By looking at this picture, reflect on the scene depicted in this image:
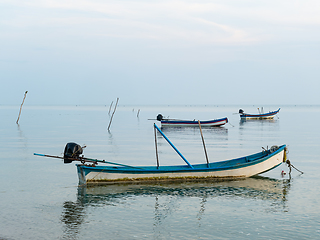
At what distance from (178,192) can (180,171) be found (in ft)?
6.44

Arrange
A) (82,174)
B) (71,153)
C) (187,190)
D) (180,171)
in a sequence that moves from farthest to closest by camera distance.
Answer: (180,171)
(82,174)
(187,190)
(71,153)

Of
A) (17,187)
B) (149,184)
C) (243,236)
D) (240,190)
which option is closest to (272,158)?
(240,190)

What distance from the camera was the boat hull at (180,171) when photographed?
19.3m

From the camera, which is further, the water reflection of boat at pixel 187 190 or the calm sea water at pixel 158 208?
the water reflection of boat at pixel 187 190

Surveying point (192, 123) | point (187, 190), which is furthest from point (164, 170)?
point (192, 123)

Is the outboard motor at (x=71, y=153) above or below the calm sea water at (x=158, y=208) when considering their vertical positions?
above

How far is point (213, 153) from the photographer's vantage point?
33.2 meters

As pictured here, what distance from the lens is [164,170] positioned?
20.0 meters

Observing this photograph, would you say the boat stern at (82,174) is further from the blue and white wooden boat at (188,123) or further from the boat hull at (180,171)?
the blue and white wooden boat at (188,123)

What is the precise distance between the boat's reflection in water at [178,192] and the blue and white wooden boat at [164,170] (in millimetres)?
382

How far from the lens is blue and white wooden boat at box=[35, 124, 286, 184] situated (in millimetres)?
19094

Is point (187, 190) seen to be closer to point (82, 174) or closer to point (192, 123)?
point (82, 174)

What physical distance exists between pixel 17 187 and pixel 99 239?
9376 mm

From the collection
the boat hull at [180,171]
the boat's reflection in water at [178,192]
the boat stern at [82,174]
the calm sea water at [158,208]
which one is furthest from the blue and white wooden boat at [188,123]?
the boat stern at [82,174]
